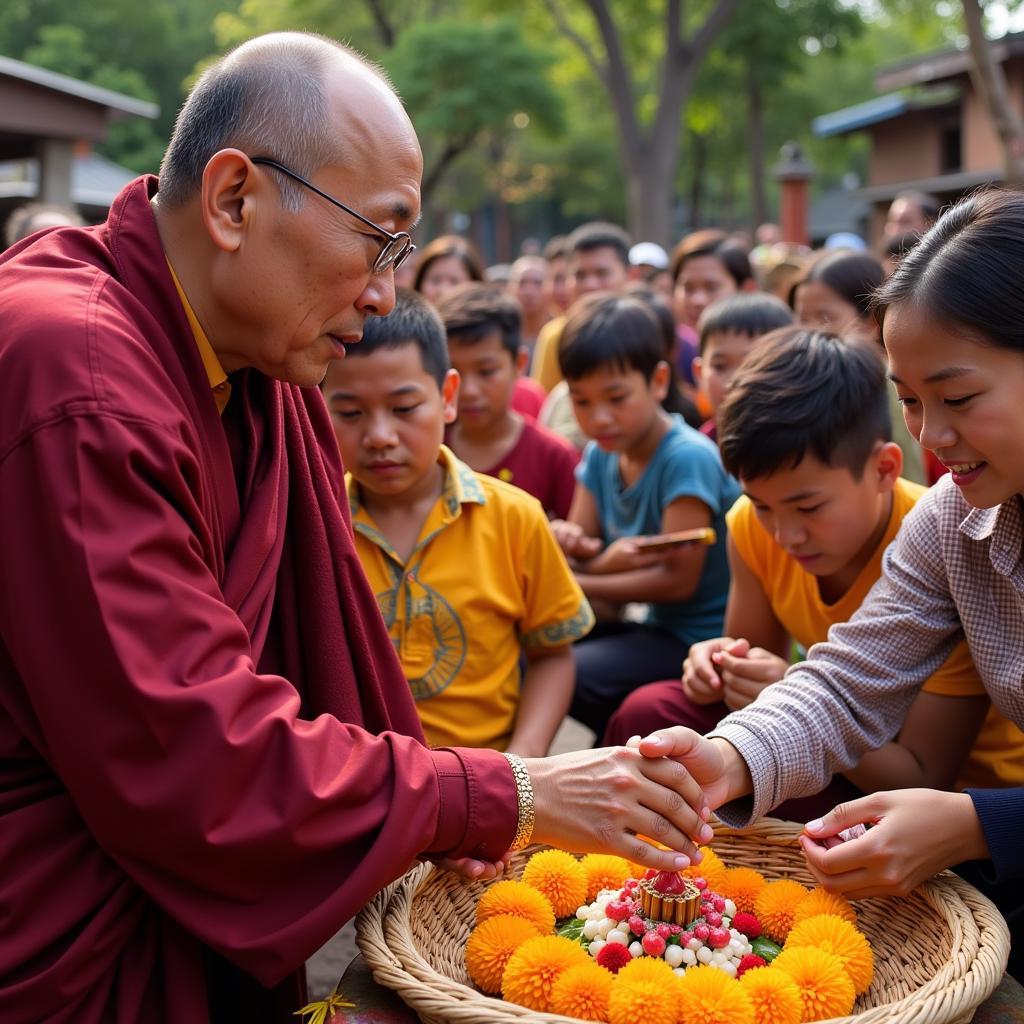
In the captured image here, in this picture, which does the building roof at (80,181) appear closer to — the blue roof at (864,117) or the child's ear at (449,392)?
the child's ear at (449,392)

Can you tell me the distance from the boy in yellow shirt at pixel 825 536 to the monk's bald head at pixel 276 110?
114 cm

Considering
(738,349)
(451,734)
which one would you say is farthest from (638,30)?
(451,734)

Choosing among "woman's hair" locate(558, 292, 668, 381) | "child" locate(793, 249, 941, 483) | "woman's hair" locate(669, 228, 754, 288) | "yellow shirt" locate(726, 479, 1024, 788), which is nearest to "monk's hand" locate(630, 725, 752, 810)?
"yellow shirt" locate(726, 479, 1024, 788)

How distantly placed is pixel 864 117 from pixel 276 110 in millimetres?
27851

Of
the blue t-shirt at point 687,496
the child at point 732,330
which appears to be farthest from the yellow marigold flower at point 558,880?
the child at point 732,330

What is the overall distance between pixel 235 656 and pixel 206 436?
1.30ft

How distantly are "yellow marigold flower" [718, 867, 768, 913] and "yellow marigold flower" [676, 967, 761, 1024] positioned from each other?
36 cm

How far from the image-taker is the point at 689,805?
2109 mm

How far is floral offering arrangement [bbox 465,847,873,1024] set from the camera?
5.96 ft

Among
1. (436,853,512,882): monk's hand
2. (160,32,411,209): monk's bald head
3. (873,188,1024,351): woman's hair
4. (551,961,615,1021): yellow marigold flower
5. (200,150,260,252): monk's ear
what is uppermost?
(160,32,411,209): monk's bald head

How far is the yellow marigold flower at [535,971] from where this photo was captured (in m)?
1.87

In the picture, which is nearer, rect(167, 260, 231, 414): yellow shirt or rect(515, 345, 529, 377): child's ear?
rect(167, 260, 231, 414): yellow shirt

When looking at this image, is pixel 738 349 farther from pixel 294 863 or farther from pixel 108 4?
pixel 108 4

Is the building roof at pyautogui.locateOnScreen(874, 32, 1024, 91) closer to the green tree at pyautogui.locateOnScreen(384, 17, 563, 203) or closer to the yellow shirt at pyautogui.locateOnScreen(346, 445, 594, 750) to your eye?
the green tree at pyautogui.locateOnScreen(384, 17, 563, 203)
